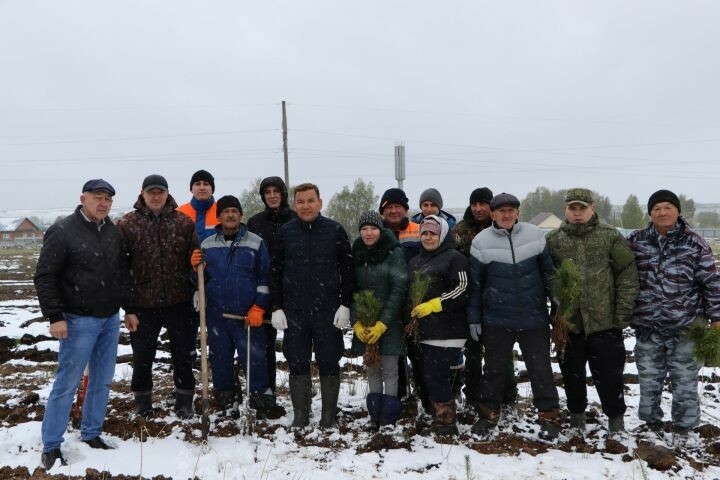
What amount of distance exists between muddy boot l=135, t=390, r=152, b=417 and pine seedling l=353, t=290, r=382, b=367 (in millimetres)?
2338

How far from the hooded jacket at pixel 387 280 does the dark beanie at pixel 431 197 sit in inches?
40.8

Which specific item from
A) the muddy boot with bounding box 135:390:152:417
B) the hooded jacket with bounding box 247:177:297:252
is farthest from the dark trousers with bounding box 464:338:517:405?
the muddy boot with bounding box 135:390:152:417

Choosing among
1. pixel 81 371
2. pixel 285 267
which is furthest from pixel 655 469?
pixel 81 371

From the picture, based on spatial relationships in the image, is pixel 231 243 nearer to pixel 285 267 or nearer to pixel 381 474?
pixel 285 267

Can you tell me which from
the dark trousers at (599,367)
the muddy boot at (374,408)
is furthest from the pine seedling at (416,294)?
the dark trousers at (599,367)

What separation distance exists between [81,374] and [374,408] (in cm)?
261

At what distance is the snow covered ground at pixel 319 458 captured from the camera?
3.85 meters

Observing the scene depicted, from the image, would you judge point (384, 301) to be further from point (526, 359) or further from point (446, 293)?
point (526, 359)

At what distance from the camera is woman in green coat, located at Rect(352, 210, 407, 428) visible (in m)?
4.56

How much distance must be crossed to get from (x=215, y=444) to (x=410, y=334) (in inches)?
79.1

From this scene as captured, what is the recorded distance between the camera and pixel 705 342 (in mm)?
4164

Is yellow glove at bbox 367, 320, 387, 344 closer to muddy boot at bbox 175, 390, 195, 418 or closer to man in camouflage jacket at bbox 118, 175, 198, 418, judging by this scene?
man in camouflage jacket at bbox 118, 175, 198, 418

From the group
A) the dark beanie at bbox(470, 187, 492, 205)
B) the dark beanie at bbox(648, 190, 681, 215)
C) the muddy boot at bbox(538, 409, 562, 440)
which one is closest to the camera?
the dark beanie at bbox(648, 190, 681, 215)

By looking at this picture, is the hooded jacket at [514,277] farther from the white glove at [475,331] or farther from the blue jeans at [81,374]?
the blue jeans at [81,374]
